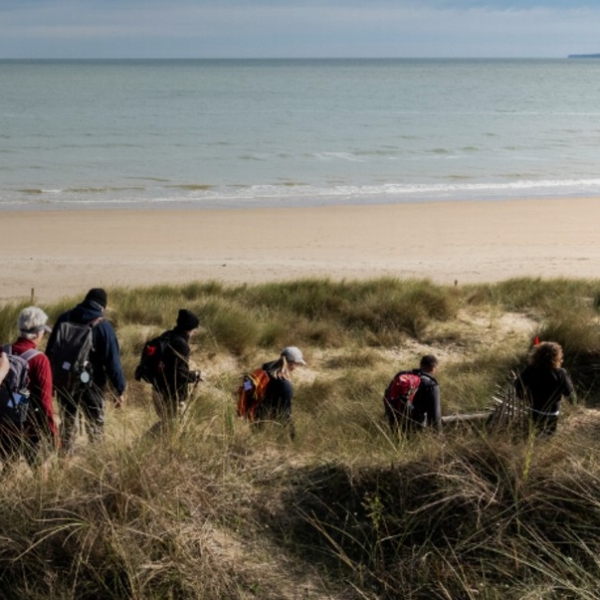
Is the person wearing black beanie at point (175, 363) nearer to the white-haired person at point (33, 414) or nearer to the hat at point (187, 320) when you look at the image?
the hat at point (187, 320)

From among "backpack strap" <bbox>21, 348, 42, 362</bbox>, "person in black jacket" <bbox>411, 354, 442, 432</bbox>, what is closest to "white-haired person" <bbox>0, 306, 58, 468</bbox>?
"backpack strap" <bbox>21, 348, 42, 362</bbox>

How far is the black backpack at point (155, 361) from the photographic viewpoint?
6.88 m

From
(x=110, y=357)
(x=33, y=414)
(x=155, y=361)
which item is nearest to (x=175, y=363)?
(x=155, y=361)

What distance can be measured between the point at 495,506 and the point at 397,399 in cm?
199

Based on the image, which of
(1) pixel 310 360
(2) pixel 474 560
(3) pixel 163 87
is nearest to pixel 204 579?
(2) pixel 474 560

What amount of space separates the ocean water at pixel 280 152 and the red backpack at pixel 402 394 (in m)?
21.3

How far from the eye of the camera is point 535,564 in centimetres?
437

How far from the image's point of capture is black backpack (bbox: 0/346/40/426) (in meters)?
5.38

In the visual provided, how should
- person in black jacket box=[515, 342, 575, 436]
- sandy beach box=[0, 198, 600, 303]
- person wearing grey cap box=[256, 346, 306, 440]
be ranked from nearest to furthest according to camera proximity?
person wearing grey cap box=[256, 346, 306, 440] < person in black jacket box=[515, 342, 575, 436] < sandy beach box=[0, 198, 600, 303]

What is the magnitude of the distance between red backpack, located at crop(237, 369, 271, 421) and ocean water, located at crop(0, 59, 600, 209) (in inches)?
829

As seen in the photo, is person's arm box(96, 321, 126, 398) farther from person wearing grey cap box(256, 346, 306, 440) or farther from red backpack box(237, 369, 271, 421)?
person wearing grey cap box(256, 346, 306, 440)

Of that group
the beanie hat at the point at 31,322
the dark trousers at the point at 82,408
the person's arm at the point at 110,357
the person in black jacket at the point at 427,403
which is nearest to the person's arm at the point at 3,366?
the beanie hat at the point at 31,322

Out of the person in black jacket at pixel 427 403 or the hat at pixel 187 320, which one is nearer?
the person in black jacket at pixel 427 403

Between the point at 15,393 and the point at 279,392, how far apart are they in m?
1.99
